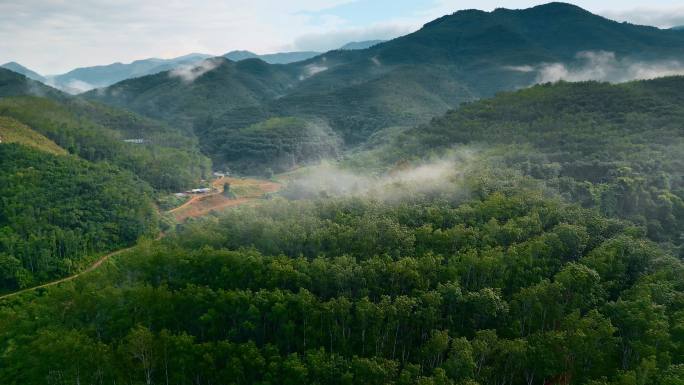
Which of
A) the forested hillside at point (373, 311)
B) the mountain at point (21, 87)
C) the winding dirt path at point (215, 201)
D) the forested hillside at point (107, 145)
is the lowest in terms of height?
the winding dirt path at point (215, 201)

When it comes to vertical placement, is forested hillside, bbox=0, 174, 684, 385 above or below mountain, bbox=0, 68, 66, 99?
below

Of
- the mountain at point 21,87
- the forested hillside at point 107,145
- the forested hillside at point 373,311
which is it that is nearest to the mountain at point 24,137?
the forested hillside at point 107,145

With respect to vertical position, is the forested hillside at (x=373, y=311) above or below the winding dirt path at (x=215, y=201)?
above

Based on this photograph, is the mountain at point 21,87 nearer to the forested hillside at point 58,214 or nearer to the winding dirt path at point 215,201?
the winding dirt path at point 215,201

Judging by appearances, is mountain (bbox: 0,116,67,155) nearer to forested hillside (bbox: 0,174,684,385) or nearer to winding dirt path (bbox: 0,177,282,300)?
winding dirt path (bbox: 0,177,282,300)

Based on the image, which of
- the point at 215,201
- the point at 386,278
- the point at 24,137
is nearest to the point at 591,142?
the point at 386,278

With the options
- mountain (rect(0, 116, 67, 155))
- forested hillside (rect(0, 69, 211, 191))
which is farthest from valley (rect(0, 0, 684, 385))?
forested hillside (rect(0, 69, 211, 191))

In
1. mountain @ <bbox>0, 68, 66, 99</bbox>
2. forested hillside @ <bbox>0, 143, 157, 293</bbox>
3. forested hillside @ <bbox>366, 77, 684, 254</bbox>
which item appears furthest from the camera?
mountain @ <bbox>0, 68, 66, 99</bbox>
